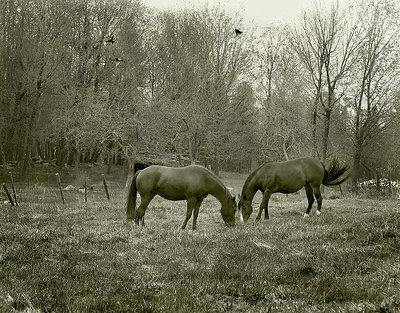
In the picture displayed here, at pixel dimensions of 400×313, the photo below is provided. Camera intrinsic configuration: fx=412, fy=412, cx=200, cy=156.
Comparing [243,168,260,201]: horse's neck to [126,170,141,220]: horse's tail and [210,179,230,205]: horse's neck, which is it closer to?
→ [210,179,230,205]: horse's neck

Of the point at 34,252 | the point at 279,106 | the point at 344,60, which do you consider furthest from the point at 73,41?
the point at 34,252

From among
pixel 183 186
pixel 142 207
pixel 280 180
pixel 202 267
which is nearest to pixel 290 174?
pixel 280 180

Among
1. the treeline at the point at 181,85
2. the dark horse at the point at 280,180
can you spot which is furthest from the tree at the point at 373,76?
the dark horse at the point at 280,180

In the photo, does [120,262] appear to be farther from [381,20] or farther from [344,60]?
[381,20]

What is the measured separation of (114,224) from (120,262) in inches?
203

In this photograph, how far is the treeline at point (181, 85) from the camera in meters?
27.9

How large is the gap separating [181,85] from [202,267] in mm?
29283

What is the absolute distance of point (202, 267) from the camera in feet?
23.9

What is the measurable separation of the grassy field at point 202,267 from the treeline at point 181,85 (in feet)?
59.8

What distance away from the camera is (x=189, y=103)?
3109 cm

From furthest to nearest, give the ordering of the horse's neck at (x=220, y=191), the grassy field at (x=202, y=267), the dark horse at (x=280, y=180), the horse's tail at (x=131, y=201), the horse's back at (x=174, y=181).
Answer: the dark horse at (x=280, y=180), the horse's tail at (x=131, y=201), the horse's neck at (x=220, y=191), the horse's back at (x=174, y=181), the grassy field at (x=202, y=267)

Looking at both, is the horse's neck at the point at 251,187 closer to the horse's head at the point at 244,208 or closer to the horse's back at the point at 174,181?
the horse's head at the point at 244,208

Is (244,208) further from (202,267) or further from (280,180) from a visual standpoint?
(202,267)

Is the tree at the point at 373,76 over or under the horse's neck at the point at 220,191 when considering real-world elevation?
over
